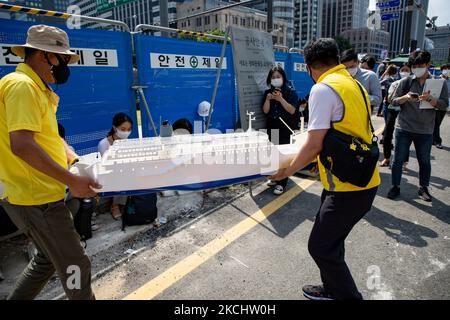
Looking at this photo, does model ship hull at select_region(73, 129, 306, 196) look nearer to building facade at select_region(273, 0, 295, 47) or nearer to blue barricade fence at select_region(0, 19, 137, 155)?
blue barricade fence at select_region(0, 19, 137, 155)

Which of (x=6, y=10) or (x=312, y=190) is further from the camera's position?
(x=312, y=190)

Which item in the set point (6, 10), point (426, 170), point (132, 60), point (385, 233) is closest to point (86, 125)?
point (132, 60)

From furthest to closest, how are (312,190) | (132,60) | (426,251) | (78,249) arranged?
1. (312,190)
2. (132,60)
3. (426,251)
4. (78,249)

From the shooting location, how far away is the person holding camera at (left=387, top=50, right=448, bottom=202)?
4.18 meters

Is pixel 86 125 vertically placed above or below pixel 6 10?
below

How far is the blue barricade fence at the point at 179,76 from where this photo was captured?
14.7 ft

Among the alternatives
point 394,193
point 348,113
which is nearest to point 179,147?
point 348,113

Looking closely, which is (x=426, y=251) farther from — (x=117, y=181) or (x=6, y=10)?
(x=6, y=10)

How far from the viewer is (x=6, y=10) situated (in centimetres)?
320

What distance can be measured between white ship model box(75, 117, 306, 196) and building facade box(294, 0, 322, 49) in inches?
4550

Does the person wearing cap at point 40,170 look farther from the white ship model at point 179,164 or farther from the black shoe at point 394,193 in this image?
the black shoe at point 394,193

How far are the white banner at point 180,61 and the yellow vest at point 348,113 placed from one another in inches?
121

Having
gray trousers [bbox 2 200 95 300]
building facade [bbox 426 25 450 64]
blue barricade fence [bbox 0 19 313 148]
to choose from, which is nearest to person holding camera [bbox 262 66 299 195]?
blue barricade fence [bbox 0 19 313 148]
